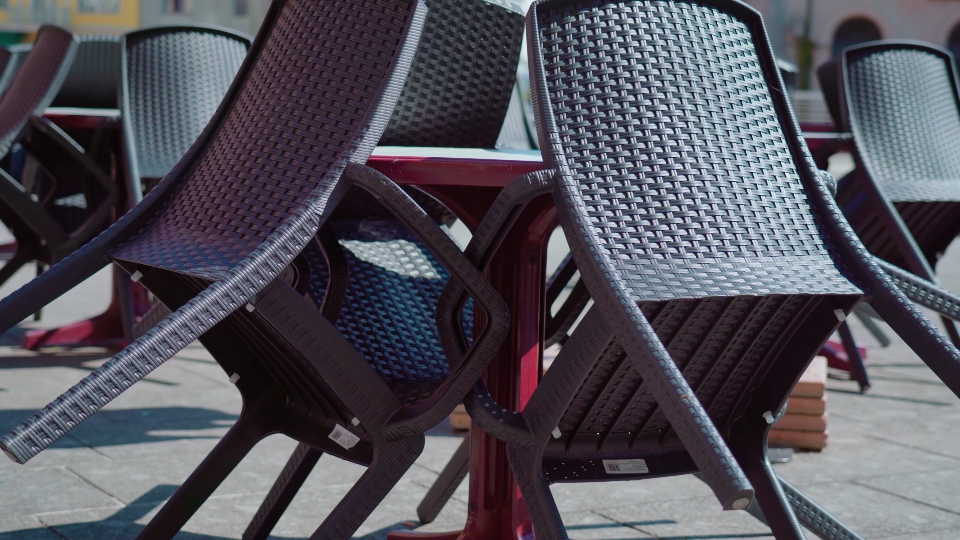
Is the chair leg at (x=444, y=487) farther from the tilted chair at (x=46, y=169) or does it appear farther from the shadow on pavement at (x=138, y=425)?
the tilted chair at (x=46, y=169)

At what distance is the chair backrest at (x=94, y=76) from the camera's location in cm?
566

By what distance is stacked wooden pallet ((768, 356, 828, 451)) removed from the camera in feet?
10.5

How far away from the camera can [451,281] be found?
169cm

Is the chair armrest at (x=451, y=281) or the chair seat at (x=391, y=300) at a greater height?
the chair armrest at (x=451, y=281)

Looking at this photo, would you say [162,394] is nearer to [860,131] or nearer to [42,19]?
[860,131]

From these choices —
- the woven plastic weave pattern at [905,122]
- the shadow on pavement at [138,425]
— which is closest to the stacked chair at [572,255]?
the shadow on pavement at [138,425]

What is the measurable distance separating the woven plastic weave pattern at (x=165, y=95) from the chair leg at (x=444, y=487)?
2038 millimetres

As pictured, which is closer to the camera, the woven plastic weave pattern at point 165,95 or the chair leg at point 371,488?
the chair leg at point 371,488

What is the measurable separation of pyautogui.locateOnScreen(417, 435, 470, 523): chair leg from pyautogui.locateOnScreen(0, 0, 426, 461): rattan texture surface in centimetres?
89

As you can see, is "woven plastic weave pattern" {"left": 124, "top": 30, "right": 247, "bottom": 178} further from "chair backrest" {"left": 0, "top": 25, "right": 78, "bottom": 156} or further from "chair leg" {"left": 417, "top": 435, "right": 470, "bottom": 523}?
"chair leg" {"left": 417, "top": 435, "right": 470, "bottom": 523}

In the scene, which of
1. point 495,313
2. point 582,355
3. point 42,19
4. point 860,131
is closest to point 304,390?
point 495,313

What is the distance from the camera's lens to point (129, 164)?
382cm

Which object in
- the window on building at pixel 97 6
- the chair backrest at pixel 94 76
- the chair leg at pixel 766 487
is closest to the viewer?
the chair leg at pixel 766 487

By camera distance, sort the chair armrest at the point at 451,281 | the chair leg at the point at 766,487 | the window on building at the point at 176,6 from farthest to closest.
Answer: the window on building at the point at 176,6 < the chair leg at the point at 766,487 < the chair armrest at the point at 451,281
